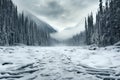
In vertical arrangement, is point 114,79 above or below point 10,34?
below

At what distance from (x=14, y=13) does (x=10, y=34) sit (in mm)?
21750

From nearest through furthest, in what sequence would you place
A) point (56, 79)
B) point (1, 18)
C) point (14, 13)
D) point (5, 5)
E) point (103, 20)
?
1. point (56, 79)
2. point (103, 20)
3. point (1, 18)
4. point (5, 5)
5. point (14, 13)

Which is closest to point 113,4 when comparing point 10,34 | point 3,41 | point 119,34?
point 119,34

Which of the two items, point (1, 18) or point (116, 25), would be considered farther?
point (1, 18)

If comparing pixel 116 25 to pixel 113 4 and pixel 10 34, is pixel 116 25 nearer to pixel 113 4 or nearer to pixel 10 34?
pixel 113 4

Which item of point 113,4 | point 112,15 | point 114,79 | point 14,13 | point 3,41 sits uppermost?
point 14,13

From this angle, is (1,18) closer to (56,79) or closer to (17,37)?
(17,37)

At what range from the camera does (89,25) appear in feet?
288

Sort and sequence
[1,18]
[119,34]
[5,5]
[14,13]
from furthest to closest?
[14,13]
[5,5]
[1,18]
[119,34]

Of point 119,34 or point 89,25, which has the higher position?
point 89,25

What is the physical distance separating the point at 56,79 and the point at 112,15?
39.6m

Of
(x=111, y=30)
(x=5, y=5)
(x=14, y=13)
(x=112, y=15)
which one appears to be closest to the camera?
(x=111, y=30)

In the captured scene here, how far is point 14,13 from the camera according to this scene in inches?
3300

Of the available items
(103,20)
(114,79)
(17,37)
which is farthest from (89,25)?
(114,79)
